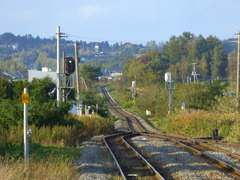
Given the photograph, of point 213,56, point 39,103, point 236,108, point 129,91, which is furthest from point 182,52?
point 39,103

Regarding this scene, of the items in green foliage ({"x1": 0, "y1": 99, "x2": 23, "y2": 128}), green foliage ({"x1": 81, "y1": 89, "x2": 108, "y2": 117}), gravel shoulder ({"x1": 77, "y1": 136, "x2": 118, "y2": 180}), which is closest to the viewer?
gravel shoulder ({"x1": 77, "y1": 136, "x2": 118, "y2": 180})

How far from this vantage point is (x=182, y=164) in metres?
12.4

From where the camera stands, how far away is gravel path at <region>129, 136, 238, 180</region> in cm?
1068

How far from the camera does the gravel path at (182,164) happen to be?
10680 mm

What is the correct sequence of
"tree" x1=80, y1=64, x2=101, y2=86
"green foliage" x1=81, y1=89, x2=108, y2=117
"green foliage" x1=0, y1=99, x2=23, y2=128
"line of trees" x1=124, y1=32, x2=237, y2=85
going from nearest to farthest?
"green foliage" x1=0, y1=99, x2=23, y2=128, "green foliage" x1=81, y1=89, x2=108, y2=117, "tree" x1=80, y1=64, x2=101, y2=86, "line of trees" x1=124, y1=32, x2=237, y2=85

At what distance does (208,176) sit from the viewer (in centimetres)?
1062

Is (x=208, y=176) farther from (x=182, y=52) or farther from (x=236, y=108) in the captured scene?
(x=182, y=52)

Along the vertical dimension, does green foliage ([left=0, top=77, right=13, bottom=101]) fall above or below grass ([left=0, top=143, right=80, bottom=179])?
above

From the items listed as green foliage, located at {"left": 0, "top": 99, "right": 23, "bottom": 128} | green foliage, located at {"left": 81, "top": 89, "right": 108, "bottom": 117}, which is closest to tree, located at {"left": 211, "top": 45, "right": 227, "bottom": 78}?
green foliage, located at {"left": 81, "top": 89, "right": 108, "bottom": 117}

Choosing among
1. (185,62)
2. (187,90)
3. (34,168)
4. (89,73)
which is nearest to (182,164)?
(34,168)

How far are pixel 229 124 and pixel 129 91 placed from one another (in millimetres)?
80378

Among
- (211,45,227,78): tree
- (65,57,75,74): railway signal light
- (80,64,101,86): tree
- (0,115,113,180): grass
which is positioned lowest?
(0,115,113,180): grass

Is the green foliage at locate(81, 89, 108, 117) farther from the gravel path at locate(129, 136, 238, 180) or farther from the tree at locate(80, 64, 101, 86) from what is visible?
the gravel path at locate(129, 136, 238, 180)

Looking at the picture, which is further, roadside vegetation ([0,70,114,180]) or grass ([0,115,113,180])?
roadside vegetation ([0,70,114,180])
